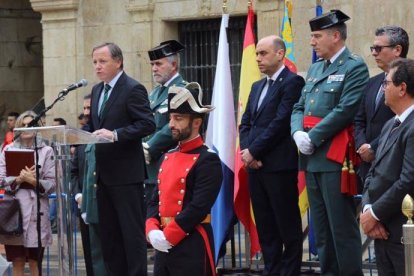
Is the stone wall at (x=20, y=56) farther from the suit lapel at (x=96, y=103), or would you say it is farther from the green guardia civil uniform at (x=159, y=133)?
the suit lapel at (x=96, y=103)

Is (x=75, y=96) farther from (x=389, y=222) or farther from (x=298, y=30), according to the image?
(x=389, y=222)

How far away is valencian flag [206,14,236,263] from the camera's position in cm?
1135

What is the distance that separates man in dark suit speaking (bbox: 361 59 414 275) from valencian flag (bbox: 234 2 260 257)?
311 centimetres

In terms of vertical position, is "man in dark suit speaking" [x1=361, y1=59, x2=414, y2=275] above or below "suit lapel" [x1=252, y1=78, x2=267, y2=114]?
below

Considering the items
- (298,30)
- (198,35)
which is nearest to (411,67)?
(298,30)

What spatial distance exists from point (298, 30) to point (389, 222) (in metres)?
7.95

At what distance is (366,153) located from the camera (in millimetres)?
9508

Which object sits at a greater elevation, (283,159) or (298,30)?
(298,30)

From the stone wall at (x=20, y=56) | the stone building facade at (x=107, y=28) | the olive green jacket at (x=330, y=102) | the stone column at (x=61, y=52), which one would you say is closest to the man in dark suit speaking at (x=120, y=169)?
the olive green jacket at (x=330, y=102)

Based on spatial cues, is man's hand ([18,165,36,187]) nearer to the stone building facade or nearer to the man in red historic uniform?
the man in red historic uniform

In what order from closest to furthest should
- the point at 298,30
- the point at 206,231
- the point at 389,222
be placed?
1. the point at 389,222
2. the point at 206,231
3. the point at 298,30

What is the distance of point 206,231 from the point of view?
8711 millimetres

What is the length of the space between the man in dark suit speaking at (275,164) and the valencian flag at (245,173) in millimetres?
525

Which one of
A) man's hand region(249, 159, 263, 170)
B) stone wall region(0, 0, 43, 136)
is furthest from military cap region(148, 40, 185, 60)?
stone wall region(0, 0, 43, 136)
